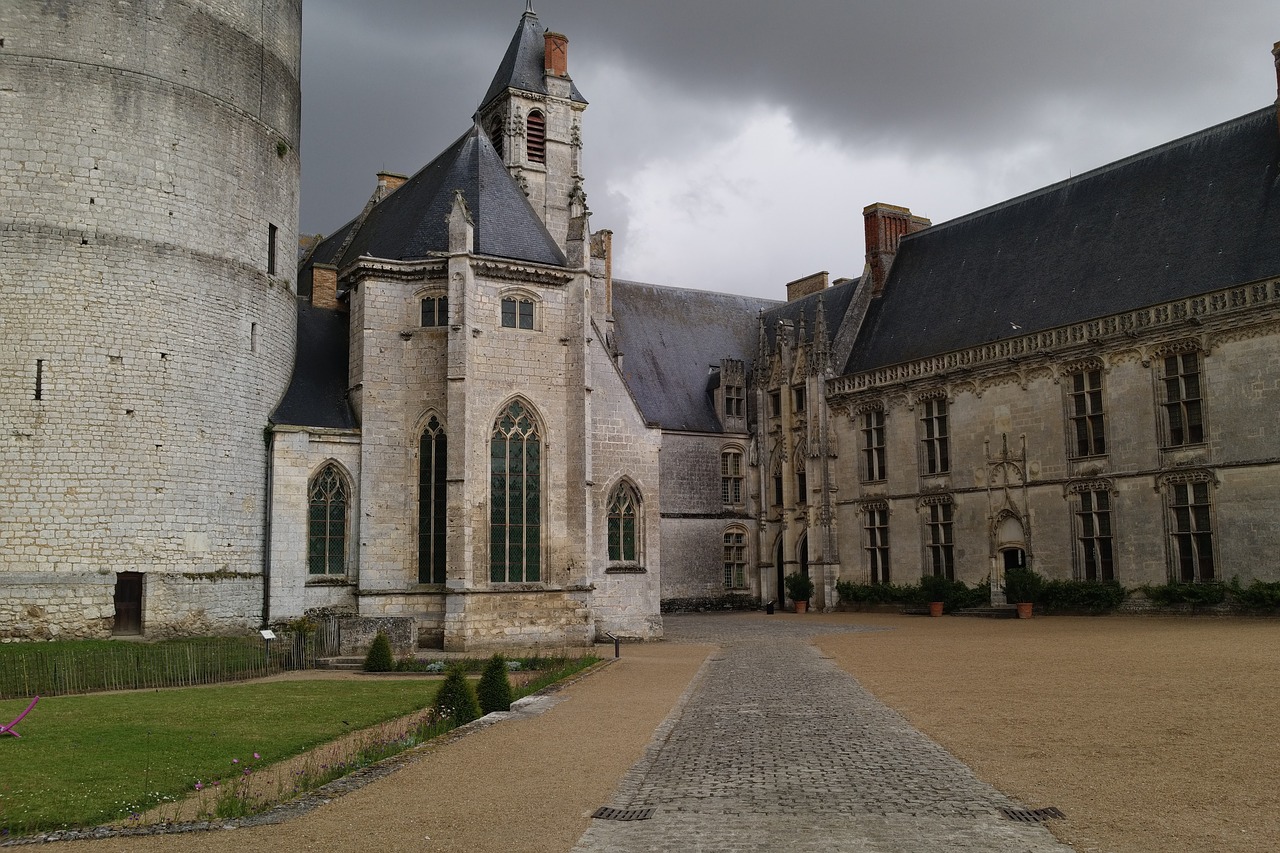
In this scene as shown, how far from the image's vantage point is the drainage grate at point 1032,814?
294 inches

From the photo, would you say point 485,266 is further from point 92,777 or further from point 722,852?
point 722,852

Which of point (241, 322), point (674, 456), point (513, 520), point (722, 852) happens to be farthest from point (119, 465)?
point (674, 456)

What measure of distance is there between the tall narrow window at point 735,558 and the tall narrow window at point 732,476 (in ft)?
4.08

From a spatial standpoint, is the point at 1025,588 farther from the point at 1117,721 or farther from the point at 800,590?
the point at 1117,721

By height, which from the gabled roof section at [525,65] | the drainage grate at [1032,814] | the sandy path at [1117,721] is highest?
the gabled roof section at [525,65]

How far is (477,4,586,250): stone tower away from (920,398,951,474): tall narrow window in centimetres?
1329

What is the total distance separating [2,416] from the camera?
67.3 feet

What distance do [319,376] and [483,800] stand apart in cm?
1946

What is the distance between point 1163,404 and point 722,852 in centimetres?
2529

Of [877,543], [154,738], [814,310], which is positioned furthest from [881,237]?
[154,738]

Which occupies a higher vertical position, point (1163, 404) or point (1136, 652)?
point (1163, 404)

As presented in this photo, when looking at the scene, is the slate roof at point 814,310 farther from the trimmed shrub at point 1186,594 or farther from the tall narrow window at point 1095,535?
the trimmed shrub at point 1186,594

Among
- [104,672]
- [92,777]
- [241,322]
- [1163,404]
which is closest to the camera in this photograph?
[92,777]

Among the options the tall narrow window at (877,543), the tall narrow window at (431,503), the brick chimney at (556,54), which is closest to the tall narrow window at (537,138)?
the brick chimney at (556,54)
